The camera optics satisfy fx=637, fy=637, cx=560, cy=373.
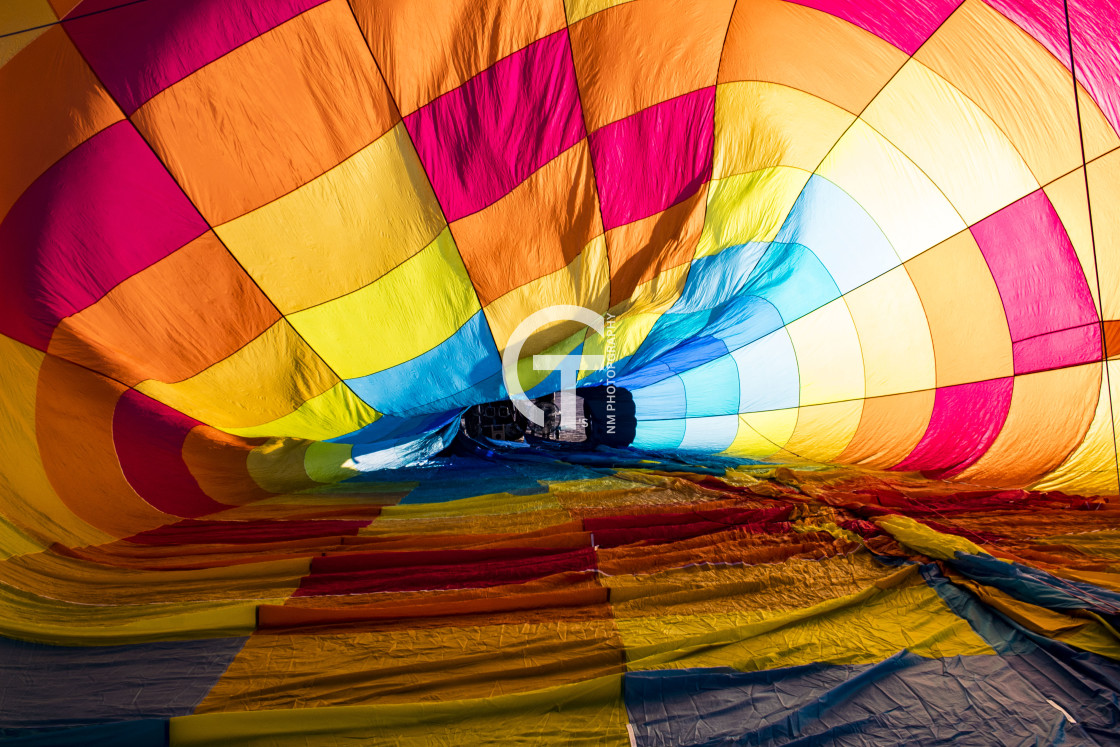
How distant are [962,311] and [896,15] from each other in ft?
4.55

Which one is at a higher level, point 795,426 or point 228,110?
point 228,110

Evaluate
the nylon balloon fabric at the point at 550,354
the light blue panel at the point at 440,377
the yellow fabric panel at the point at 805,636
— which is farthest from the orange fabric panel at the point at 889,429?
the light blue panel at the point at 440,377

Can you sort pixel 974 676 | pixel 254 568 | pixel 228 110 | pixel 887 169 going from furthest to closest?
pixel 887 169 → pixel 228 110 → pixel 254 568 → pixel 974 676

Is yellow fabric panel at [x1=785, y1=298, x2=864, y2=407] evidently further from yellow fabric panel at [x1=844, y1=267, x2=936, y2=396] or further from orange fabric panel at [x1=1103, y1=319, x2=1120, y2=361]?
orange fabric panel at [x1=1103, y1=319, x2=1120, y2=361]

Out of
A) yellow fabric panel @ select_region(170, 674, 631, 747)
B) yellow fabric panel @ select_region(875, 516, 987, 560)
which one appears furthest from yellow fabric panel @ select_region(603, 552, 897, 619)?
yellow fabric panel @ select_region(170, 674, 631, 747)

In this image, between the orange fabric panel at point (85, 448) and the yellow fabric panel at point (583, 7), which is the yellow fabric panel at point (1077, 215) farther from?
the orange fabric panel at point (85, 448)

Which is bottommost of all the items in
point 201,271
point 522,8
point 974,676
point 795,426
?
point 974,676

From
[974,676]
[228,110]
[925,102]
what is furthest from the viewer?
[925,102]

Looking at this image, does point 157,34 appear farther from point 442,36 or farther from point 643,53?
point 643,53

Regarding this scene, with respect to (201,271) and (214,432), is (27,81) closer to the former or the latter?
(201,271)

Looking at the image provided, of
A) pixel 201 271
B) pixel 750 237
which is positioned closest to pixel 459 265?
pixel 201 271

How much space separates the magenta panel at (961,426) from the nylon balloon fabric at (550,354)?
0.06ft

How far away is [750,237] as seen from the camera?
10.8 feet

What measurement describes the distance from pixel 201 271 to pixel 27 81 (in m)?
0.75
